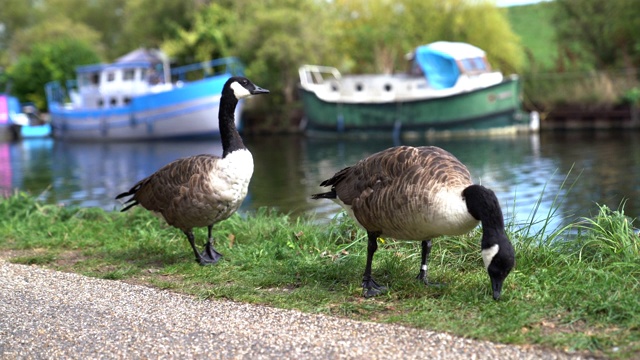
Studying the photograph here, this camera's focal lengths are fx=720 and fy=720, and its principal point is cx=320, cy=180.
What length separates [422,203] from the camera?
6.20 meters

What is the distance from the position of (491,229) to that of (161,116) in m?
41.5

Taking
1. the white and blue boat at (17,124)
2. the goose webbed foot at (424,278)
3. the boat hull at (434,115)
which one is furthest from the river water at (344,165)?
the white and blue boat at (17,124)

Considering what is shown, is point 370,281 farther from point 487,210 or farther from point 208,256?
point 208,256

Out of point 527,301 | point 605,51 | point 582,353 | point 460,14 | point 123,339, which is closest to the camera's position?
point 582,353

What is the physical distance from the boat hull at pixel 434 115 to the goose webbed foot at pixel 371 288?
95.9ft

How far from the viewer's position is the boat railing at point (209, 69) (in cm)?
4700

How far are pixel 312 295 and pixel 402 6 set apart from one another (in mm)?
41362

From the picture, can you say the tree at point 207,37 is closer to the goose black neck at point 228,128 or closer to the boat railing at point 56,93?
the boat railing at point 56,93

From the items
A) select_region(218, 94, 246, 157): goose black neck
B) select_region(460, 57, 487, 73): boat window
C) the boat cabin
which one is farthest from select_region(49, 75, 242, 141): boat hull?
select_region(218, 94, 246, 157): goose black neck

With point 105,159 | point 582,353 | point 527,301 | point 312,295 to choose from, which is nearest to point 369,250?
point 312,295

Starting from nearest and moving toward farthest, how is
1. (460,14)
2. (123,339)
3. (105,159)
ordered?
(123,339) < (105,159) < (460,14)

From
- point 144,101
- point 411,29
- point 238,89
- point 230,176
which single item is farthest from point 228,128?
point 144,101

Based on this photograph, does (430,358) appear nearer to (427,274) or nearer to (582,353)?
(582,353)

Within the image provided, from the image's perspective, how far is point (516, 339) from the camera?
5.24 m
